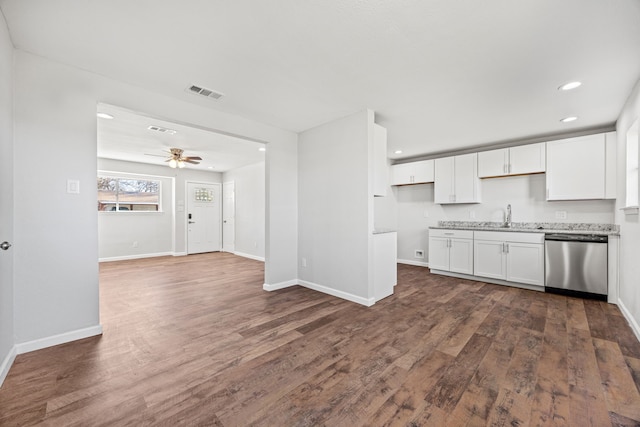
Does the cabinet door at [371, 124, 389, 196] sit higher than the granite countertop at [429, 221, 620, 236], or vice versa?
the cabinet door at [371, 124, 389, 196]

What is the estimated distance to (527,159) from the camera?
4305mm

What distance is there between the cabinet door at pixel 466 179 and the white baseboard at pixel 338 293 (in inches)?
116

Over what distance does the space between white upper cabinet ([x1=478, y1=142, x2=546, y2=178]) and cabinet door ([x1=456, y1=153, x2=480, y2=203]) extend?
101 mm

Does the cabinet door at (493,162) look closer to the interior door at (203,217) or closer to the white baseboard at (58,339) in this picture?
the white baseboard at (58,339)

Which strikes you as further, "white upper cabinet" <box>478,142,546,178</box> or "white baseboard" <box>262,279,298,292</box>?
"white upper cabinet" <box>478,142,546,178</box>

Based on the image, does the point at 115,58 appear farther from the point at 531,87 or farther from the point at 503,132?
the point at 503,132

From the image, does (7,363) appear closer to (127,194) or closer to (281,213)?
(281,213)

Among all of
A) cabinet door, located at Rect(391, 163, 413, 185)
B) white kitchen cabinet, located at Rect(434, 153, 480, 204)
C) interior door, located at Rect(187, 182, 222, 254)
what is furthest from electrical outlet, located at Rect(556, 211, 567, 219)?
interior door, located at Rect(187, 182, 222, 254)

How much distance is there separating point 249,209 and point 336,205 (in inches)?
162

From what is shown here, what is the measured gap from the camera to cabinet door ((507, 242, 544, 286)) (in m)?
3.94

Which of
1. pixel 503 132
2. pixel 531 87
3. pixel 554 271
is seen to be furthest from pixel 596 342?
pixel 503 132

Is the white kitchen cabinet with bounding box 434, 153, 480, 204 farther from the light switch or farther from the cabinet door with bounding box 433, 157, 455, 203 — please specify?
the light switch

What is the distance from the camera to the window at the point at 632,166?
282cm

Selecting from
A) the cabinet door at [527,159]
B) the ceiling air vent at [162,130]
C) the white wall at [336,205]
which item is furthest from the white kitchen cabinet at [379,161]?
the ceiling air vent at [162,130]
